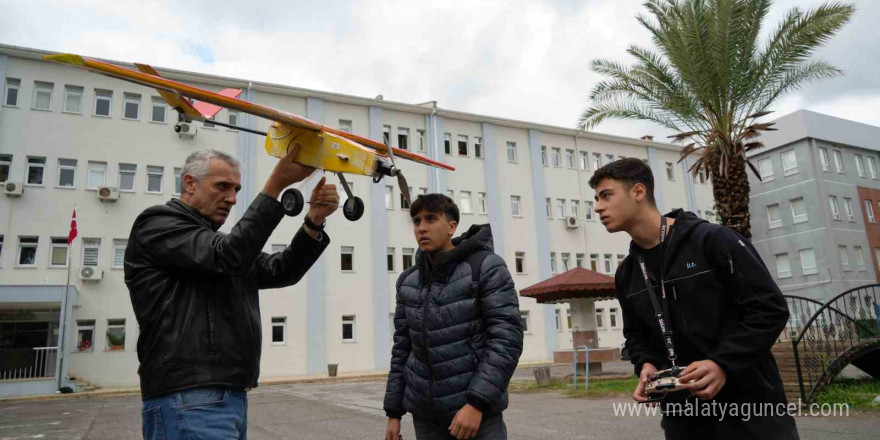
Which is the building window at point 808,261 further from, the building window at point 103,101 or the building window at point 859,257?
the building window at point 103,101

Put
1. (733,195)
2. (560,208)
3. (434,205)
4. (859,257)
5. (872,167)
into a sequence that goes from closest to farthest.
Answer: (434,205) → (733,195) → (560,208) → (859,257) → (872,167)

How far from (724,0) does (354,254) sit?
851 inches

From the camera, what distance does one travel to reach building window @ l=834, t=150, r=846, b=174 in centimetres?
3912

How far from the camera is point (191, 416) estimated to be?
2.30 metres

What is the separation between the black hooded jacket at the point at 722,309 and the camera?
2504 mm

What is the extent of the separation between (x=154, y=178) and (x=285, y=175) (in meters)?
27.6

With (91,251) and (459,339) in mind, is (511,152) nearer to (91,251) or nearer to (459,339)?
(91,251)

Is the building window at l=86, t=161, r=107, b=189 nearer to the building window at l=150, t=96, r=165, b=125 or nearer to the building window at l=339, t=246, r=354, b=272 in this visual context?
the building window at l=150, t=96, r=165, b=125

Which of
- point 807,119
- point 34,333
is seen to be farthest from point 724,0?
point 807,119

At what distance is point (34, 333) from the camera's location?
2497 centimetres

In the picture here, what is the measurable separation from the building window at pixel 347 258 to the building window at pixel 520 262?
33.2 feet

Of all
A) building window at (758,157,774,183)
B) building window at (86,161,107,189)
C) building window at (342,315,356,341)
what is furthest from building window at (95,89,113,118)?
building window at (758,157,774,183)

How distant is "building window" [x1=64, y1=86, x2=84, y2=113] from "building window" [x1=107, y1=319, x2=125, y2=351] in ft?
31.9

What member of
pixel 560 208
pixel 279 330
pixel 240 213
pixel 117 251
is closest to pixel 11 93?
pixel 117 251
